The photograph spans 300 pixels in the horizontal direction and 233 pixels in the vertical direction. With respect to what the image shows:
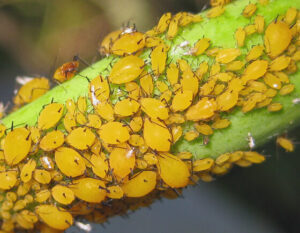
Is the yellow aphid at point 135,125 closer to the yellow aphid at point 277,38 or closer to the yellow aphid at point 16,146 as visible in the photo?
the yellow aphid at point 16,146

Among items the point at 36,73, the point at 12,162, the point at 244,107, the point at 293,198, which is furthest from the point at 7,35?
the point at 293,198

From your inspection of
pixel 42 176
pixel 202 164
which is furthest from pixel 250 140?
pixel 42 176

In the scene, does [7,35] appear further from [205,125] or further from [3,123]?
[205,125]

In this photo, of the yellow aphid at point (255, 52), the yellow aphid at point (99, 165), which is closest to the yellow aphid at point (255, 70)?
the yellow aphid at point (255, 52)

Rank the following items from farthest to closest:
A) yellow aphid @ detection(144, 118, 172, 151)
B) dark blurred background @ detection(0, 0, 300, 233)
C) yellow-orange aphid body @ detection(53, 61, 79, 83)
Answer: dark blurred background @ detection(0, 0, 300, 233), yellow-orange aphid body @ detection(53, 61, 79, 83), yellow aphid @ detection(144, 118, 172, 151)

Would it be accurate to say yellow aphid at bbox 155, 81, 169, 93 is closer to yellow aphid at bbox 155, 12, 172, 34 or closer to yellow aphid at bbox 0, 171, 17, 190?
yellow aphid at bbox 155, 12, 172, 34

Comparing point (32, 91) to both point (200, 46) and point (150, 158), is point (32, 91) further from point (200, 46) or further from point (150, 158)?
point (200, 46)

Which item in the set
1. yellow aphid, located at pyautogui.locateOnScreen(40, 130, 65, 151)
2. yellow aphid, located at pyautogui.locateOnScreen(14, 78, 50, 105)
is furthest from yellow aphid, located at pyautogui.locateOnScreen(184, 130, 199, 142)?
yellow aphid, located at pyautogui.locateOnScreen(14, 78, 50, 105)
